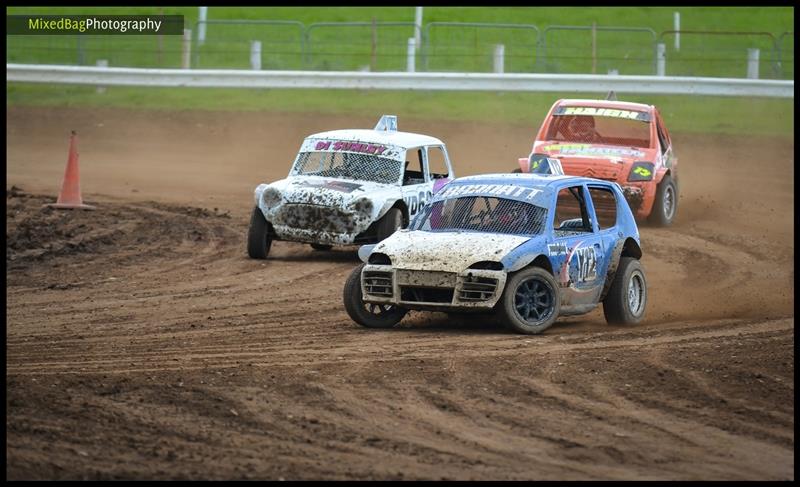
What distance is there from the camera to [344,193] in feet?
53.2

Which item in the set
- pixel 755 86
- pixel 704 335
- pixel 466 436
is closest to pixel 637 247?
pixel 704 335

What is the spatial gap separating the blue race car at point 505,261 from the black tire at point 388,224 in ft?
11.0

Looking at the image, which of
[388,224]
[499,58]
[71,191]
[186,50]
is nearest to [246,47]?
[186,50]

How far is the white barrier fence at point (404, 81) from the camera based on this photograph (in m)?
26.8

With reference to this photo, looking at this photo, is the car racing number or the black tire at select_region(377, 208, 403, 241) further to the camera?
the black tire at select_region(377, 208, 403, 241)

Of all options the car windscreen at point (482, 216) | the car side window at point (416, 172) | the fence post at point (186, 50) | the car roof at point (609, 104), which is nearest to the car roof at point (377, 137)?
the car side window at point (416, 172)

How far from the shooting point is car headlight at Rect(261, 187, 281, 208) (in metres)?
16.3

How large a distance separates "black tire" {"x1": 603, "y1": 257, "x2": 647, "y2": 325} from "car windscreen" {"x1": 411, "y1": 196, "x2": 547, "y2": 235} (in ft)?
3.33

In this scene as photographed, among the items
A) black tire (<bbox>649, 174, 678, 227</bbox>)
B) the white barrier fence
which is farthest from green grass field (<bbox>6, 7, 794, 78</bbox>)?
black tire (<bbox>649, 174, 678, 227</bbox>)

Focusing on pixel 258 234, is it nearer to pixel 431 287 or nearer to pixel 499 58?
pixel 431 287

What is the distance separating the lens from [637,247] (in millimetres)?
13164

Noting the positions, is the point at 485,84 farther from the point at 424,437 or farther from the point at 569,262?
the point at 424,437

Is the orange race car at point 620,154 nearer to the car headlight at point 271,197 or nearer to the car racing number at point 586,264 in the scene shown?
the car headlight at point 271,197

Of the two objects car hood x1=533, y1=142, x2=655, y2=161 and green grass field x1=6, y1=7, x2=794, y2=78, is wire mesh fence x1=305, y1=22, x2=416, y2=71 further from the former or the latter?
car hood x1=533, y1=142, x2=655, y2=161
